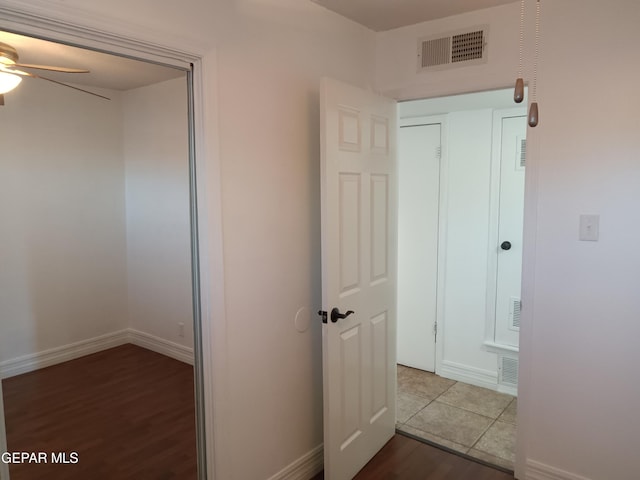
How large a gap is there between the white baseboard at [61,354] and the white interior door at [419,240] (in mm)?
2682

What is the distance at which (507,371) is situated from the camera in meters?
3.56

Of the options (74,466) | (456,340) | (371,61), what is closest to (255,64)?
(371,61)

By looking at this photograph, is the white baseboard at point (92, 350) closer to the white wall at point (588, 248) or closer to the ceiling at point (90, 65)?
the ceiling at point (90, 65)

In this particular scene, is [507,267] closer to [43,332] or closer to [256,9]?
[256,9]

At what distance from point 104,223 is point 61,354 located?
0.48 metres

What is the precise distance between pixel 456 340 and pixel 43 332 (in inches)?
122

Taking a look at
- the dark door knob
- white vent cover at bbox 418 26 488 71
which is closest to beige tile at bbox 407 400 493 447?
the dark door knob

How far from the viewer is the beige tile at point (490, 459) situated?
2.61 metres

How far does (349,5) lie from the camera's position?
2307mm

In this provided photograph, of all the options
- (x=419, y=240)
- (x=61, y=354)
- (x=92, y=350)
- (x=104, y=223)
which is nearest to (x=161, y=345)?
(x=92, y=350)

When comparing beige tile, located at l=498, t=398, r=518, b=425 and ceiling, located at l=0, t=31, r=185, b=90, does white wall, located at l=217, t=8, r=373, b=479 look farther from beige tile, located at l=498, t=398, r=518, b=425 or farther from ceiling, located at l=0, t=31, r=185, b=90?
beige tile, located at l=498, t=398, r=518, b=425

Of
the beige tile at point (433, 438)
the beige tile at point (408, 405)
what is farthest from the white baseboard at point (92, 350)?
the beige tile at point (408, 405)

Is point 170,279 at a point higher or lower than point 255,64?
lower

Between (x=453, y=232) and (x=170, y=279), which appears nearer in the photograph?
(x=170, y=279)
